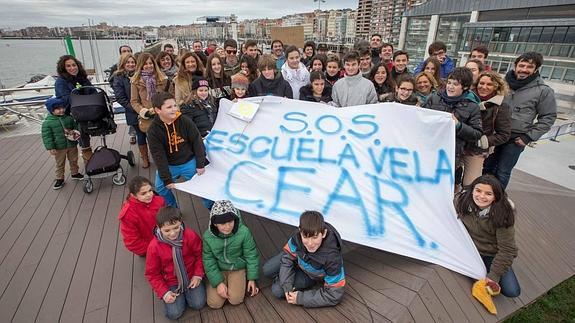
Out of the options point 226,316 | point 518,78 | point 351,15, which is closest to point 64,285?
point 226,316

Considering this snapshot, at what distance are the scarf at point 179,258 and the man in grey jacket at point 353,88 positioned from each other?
7.85 ft

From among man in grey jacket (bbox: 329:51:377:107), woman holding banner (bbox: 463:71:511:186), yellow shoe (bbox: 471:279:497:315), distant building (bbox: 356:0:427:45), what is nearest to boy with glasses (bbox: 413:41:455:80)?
man in grey jacket (bbox: 329:51:377:107)

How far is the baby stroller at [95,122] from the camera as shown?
12.7 feet

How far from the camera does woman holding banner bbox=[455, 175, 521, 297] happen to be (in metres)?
2.31

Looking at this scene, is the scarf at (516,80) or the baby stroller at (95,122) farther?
the baby stroller at (95,122)

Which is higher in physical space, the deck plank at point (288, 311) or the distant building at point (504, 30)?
the distant building at point (504, 30)

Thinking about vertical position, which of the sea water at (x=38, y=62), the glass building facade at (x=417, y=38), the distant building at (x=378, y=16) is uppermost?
the distant building at (x=378, y=16)

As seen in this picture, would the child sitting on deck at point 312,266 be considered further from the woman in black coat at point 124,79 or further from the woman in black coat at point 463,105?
the woman in black coat at point 124,79

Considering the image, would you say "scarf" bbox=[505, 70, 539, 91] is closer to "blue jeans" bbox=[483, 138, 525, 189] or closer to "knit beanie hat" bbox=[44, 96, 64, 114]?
"blue jeans" bbox=[483, 138, 525, 189]

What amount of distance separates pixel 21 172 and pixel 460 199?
20.2 ft

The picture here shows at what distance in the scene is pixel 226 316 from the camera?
2.25 meters

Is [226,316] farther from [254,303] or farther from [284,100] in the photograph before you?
[284,100]

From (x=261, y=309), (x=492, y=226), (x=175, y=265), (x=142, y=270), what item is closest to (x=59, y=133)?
(x=142, y=270)

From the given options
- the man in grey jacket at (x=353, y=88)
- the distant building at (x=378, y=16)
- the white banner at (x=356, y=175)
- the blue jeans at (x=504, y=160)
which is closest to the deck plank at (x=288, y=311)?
the white banner at (x=356, y=175)
